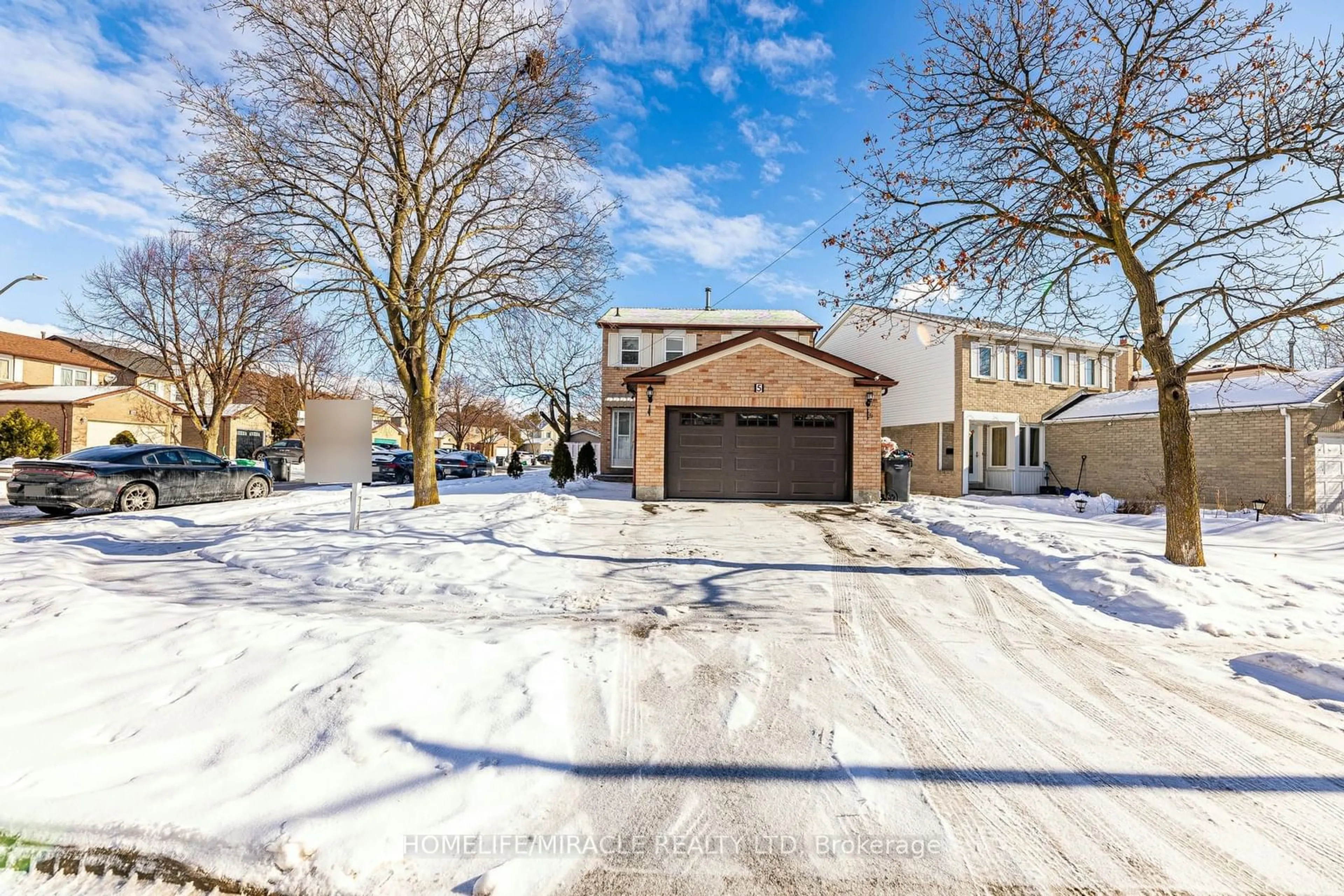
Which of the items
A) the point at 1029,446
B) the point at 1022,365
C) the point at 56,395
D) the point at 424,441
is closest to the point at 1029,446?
the point at 1029,446

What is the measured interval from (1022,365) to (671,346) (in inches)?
508

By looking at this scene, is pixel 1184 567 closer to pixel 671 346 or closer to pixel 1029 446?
pixel 1029 446

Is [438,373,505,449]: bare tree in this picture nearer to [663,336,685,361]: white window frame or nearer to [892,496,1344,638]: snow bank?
[663,336,685,361]: white window frame

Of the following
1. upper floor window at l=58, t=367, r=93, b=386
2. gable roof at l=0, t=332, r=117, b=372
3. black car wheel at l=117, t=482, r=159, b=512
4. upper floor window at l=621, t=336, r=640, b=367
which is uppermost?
gable roof at l=0, t=332, r=117, b=372

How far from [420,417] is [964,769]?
10.7 metres

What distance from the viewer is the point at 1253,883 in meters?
1.95

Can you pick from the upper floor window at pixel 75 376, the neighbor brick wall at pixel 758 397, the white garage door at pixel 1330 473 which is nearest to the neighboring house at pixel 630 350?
the neighbor brick wall at pixel 758 397

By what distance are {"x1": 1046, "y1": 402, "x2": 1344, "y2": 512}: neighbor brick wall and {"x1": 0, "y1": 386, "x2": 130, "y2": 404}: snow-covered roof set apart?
44.3m

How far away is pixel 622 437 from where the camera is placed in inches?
856

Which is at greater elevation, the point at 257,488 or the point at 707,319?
the point at 707,319

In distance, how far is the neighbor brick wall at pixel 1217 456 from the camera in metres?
12.5

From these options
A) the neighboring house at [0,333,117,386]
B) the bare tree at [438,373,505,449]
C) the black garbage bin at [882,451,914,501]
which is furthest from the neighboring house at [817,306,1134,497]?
the neighboring house at [0,333,117,386]

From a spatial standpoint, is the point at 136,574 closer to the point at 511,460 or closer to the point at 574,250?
the point at 574,250

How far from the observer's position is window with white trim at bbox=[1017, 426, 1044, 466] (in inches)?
730
